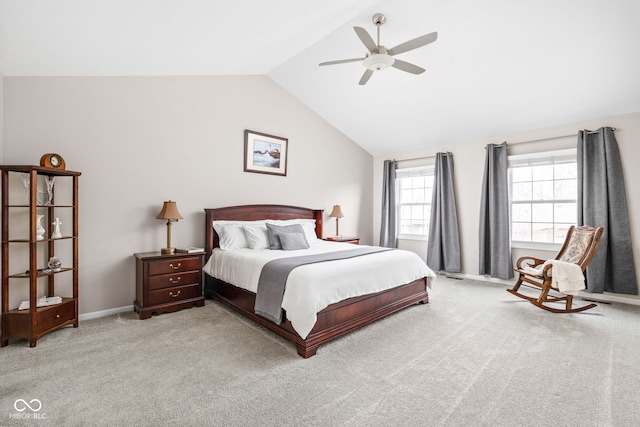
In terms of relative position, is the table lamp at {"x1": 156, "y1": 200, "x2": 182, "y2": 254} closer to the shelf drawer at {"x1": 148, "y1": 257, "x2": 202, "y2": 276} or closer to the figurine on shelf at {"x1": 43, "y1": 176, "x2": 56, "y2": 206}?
the shelf drawer at {"x1": 148, "y1": 257, "x2": 202, "y2": 276}

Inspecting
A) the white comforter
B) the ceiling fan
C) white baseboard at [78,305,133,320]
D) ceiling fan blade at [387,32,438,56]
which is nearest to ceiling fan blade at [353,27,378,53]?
the ceiling fan

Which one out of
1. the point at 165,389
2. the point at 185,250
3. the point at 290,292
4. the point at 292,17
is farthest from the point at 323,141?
the point at 165,389

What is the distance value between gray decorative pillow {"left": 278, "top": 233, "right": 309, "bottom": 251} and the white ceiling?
231cm

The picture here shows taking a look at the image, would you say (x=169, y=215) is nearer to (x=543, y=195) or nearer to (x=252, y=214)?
(x=252, y=214)

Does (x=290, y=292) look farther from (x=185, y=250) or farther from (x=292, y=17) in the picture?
(x=292, y=17)

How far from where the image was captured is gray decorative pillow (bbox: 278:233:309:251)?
384 centimetres

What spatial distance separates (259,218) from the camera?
455 cm

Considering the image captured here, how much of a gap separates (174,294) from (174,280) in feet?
0.53

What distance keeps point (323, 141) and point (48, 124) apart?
12.6 feet

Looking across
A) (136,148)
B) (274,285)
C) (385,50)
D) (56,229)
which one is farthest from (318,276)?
(136,148)

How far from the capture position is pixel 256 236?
12.9 ft

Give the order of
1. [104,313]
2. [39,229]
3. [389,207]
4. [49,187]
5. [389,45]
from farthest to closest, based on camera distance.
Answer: [389,207]
[389,45]
[104,313]
[49,187]
[39,229]

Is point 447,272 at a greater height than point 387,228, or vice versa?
point 387,228

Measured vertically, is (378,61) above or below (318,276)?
above
